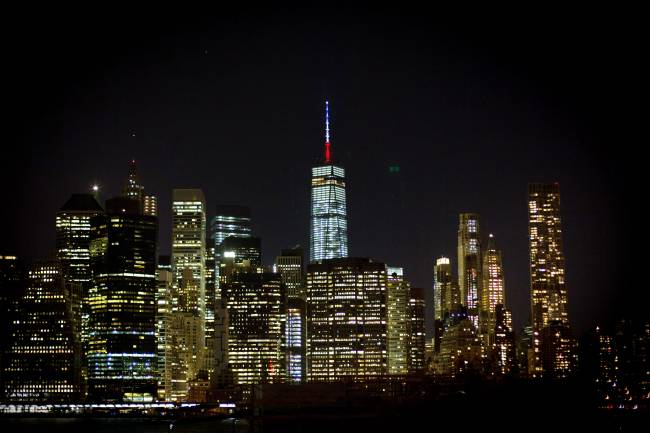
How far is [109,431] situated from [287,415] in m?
25.9

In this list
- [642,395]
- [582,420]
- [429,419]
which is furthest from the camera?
[642,395]

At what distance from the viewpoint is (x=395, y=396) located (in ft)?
638

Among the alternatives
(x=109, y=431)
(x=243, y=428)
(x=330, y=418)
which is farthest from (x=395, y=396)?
(x=109, y=431)

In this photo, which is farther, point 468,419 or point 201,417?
point 201,417

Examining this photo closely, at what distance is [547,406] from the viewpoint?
17325 cm

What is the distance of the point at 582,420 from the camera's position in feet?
523

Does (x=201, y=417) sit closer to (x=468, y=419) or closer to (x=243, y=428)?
(x=243, y=428)

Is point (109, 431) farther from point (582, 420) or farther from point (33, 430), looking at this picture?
point (582, 420)

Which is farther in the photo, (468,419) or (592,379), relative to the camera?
(592,379)

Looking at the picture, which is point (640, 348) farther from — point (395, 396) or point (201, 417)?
point (201, 417)

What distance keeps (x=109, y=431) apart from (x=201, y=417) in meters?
28.8

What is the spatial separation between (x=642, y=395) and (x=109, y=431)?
274ft

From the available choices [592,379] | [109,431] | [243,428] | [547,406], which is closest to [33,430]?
[109,431]

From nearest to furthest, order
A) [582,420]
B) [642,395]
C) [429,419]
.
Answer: [582,420], [429,419], [642,395]
